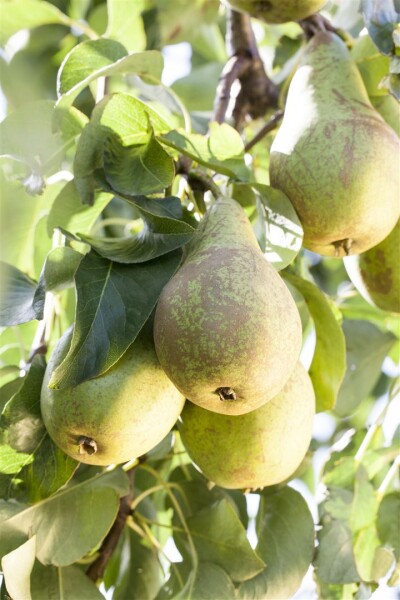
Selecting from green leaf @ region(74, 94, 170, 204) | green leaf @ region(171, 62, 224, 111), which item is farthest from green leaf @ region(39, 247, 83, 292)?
green leaf @ region(171, 62, 224, 111)

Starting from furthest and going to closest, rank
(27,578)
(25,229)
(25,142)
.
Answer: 1. (25,229)
2. (25,142)
3. (27,578)

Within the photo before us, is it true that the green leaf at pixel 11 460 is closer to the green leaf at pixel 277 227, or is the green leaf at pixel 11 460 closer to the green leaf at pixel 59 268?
the green leaf at pixel 59 268

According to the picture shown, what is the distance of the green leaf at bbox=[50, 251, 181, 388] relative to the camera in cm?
97

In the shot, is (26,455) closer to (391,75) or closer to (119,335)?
(119,335)

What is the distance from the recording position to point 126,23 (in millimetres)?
1600

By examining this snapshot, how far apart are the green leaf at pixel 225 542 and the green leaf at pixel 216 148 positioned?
0.48 meters

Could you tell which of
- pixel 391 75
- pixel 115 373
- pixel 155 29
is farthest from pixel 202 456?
pixel 155 29

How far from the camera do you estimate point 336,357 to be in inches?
51.3

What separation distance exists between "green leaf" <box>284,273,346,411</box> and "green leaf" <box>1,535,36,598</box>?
0.48 meters

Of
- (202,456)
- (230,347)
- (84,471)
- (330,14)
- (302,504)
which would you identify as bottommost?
(302,504)

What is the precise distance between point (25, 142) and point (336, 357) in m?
0.55

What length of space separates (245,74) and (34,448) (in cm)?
93

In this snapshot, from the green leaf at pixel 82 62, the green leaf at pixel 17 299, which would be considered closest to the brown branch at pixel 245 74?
the green leaf at pixel 82 62

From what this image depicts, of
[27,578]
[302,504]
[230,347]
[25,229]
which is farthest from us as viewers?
[25,229]
